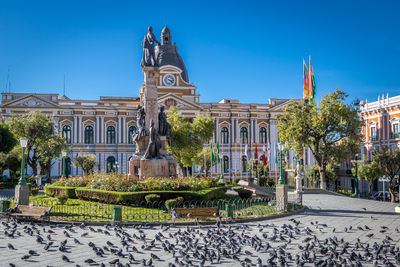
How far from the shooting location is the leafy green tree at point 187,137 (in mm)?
35594

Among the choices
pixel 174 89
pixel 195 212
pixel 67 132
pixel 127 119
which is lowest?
pixel 195 212

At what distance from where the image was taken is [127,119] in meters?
49.6

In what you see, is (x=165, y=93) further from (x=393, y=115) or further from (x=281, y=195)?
(x=281, y=195)

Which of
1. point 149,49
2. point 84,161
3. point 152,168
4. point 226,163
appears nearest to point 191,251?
point 152,168

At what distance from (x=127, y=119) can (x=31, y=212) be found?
3663 centimetres

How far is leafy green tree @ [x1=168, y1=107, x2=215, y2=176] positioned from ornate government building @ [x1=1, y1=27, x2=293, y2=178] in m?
9.11

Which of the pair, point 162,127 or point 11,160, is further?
point 11,160

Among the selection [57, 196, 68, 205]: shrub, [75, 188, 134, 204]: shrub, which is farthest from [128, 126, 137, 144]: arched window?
[57, 196, 68, 205]: shrub

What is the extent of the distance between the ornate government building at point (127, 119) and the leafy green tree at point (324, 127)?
51.5 ft

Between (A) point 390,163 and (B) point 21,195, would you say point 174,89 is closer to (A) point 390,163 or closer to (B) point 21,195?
(A) point 390,163

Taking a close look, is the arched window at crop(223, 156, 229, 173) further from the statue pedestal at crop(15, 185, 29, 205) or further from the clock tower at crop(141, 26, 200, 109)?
→ the statue pedestal at crop(15, 185, 29, 205)

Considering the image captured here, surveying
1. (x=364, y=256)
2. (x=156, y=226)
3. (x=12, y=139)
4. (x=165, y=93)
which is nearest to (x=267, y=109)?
(x=165, y=93)

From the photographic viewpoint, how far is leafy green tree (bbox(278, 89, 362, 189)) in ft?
99.7

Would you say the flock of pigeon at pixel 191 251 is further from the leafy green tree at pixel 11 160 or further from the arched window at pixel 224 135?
the arched window at pixel 224 135
